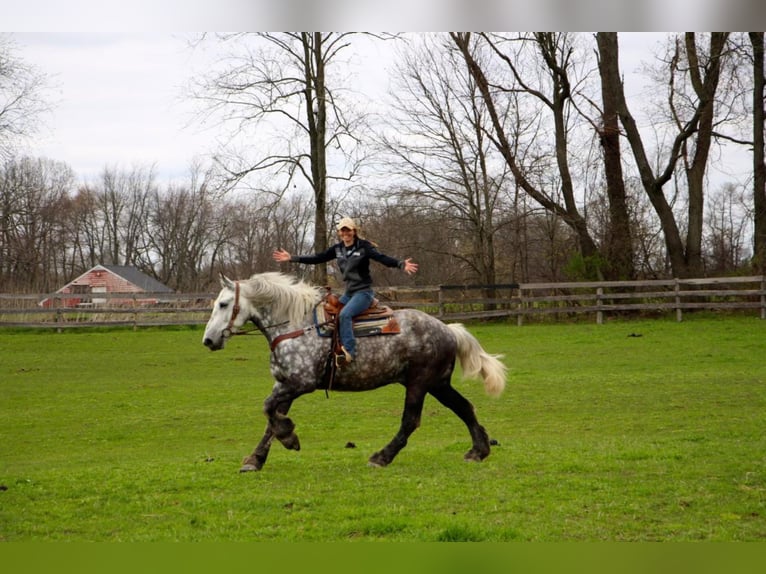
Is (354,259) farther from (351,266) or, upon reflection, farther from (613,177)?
(613,177)

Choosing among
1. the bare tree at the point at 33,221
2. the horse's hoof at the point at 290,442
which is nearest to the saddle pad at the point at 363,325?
the horse's hoof at the point at 290,442

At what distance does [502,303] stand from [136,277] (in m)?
15.7

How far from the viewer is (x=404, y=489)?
529 centimetres

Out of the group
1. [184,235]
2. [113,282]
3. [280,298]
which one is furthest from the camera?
[113,282]

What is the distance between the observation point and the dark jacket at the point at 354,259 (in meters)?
5.98

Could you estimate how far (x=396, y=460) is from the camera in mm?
6340

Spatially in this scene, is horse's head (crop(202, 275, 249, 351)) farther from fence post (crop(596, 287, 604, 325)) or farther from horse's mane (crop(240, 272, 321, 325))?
fence post (crop(596, 287, 604, 325))

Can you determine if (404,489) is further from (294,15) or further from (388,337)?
(294,15)

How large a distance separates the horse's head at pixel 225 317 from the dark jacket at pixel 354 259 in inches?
18.2

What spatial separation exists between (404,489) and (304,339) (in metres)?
1.38

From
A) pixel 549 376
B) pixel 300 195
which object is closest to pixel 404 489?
pixel 549 376

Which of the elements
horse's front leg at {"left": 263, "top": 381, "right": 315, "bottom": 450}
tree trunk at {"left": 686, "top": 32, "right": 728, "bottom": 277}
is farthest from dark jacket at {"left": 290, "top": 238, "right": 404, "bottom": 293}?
tree trunk at {"left": 686, "top": 32, "right": 728, "bottom": 277}

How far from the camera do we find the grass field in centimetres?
457

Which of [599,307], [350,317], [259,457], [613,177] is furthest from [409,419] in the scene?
[613,177]
